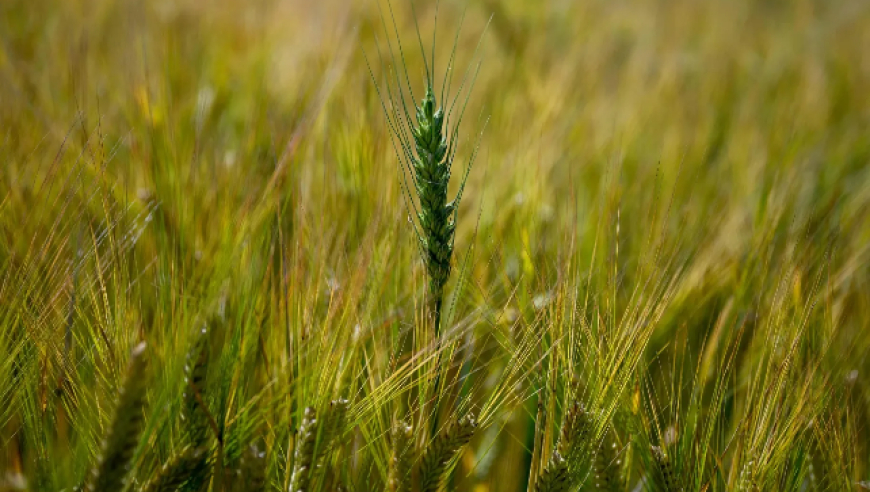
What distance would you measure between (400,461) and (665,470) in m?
0.26

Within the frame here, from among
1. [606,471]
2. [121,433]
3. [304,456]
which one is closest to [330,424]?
[304,456]

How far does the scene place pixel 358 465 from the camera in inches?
26.8

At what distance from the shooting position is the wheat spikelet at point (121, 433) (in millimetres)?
461

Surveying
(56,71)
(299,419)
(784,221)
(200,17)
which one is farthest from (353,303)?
(200,17)

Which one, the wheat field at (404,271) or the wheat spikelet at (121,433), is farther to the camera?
the wheat field at (404,271)

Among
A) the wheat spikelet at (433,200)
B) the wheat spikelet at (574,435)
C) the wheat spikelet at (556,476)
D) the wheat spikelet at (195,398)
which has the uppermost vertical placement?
the wheat spikelet at (433,200)

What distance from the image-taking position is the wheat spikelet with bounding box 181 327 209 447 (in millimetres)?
545

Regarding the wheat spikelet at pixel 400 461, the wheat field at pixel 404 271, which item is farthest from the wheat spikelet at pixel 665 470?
the wheat spikelet at pixel 400 461

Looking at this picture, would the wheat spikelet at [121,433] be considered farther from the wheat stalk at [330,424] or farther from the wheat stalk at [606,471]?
the wheat stalk at [606,471]

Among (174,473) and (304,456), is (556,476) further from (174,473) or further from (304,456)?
(174,473)

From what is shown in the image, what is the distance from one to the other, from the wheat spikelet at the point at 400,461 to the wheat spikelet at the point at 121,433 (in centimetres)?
21

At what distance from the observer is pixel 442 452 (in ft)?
1.80

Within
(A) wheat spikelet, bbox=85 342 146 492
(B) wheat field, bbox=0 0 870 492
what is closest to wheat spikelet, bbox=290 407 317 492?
(B) wheat field, bbox=0 0 870 492

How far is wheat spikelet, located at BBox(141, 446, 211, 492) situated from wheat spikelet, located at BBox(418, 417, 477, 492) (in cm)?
19
